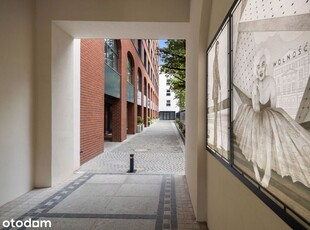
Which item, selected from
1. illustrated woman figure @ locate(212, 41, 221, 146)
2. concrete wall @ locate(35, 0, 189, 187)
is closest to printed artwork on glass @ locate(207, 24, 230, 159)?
illustrated woman figure @ locate(212, 41, 221, 146)

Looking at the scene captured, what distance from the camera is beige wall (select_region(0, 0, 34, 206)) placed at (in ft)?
15.3

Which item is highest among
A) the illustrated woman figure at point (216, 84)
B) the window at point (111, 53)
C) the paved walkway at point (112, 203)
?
the window at point (111, 53)

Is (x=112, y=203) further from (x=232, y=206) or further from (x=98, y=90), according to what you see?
(x=98, y=90)

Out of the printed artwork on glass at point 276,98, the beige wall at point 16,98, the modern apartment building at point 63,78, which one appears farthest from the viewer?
the beige wall at point 16,98

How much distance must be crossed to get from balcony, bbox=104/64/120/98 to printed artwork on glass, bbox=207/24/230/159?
29.6ft

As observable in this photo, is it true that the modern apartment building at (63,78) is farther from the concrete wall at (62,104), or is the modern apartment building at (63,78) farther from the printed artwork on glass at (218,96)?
the printed artwork on glass at (218,96)

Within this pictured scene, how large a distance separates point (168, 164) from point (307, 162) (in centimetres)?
787

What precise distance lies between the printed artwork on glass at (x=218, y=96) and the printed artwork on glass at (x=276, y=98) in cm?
51

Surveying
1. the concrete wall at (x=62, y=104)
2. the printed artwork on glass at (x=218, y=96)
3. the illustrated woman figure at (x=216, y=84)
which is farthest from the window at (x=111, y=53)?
the illustrated woman figure at (x=216, y=84)

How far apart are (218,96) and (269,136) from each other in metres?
1.49

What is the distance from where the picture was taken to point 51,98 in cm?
588

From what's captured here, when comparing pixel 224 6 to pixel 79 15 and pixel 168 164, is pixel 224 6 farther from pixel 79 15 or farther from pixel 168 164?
pixel 168 164

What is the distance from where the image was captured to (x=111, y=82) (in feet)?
43.1

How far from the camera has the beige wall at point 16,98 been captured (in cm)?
468
